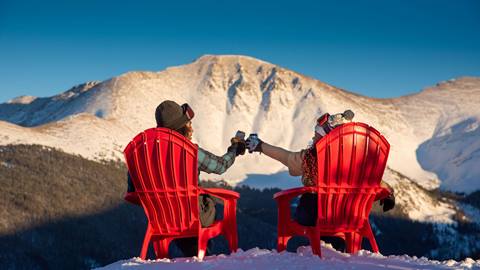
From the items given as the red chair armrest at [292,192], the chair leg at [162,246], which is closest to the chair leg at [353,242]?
the red chair armrest at [292,192]

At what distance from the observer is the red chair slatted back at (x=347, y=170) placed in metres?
8.31

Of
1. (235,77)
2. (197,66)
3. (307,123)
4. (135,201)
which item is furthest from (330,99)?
(135,201)

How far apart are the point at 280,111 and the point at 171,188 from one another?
418ft

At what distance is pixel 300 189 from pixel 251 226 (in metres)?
75.3

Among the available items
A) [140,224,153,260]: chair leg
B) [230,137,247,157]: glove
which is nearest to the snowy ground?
[140,224,153,260]: chair leg

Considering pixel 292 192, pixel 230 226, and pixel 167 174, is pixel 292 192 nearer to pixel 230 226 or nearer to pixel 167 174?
pixel 230 226

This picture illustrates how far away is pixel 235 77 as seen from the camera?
14250 centimetres

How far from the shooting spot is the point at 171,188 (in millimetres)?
8516

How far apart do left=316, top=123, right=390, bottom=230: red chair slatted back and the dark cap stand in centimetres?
172

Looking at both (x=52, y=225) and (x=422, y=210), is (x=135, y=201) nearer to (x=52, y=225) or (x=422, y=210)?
(x=52, y=225)

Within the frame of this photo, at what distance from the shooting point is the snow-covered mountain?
409ft

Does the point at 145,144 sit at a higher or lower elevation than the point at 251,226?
higher

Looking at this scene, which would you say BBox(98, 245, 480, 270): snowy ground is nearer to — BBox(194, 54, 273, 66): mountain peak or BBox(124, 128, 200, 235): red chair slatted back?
BBox(124, 128, 200, 235): red chair slatted back

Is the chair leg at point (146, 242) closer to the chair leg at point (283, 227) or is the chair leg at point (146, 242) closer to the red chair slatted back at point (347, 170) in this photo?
the chair leg at point (283, 227)
